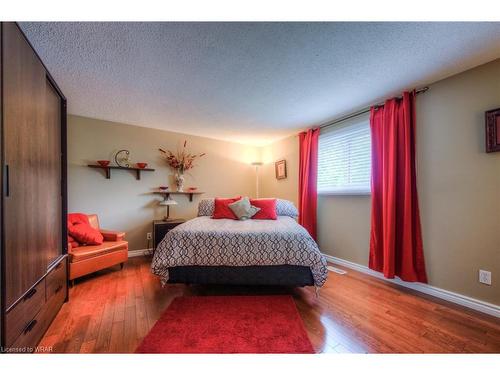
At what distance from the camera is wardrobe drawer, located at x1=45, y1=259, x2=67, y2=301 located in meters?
1.54

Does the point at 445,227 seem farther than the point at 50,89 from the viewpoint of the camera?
Yes

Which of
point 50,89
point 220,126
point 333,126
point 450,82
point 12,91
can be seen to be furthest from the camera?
point 220,126

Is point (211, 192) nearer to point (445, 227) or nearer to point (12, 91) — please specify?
point (12, 91)

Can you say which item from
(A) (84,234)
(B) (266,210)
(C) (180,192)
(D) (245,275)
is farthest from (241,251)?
(C) (180,192)

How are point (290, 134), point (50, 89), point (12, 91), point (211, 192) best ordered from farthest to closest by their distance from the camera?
point (211, 192), point (290, 134), point (50, 89), point (12, 91)

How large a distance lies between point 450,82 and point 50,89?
3.70 meters

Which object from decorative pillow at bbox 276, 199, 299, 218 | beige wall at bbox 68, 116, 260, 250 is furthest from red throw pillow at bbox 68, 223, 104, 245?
decorative pillow at bbox 276, 199, 299, 218

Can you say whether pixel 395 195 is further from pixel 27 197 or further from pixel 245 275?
pixel 27 197

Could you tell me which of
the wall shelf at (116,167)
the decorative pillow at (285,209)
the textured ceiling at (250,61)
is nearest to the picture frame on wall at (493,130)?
the textured ceiling at (250,61)

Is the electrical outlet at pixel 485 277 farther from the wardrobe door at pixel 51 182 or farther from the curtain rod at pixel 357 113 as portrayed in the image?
the wardrobe door at pixel 51 182

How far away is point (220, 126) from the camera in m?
3.50

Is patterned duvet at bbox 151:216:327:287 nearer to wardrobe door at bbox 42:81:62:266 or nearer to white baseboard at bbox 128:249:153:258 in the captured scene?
wardrobe door at bbox 42:81:62:266
